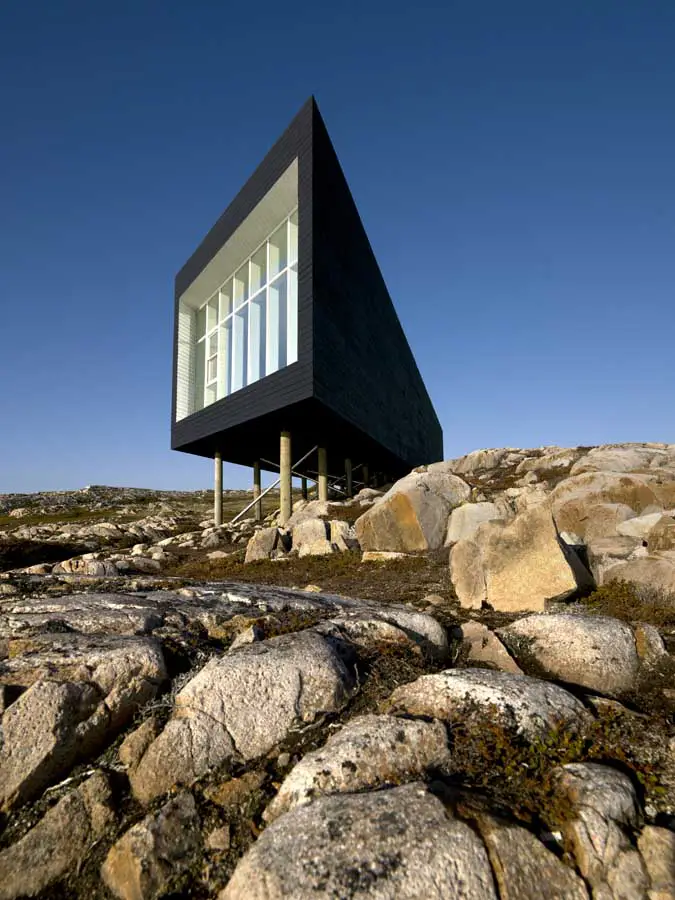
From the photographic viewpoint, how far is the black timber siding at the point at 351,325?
73.3 ft

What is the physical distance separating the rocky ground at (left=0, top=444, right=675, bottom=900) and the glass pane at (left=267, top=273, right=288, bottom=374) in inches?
638

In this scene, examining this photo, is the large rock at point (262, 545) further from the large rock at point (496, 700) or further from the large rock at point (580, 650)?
the large rock at point (496, 700)

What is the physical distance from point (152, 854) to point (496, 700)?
124 inches

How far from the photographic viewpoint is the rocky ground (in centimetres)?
301

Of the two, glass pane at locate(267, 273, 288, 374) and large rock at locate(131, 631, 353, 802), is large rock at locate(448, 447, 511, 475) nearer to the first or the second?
glass pane at locate(267, 273, 288, 374)

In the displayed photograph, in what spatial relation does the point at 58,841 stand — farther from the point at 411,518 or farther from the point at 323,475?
the point at 323,475

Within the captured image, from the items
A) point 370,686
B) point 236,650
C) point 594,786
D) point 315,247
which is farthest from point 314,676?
point 315,247

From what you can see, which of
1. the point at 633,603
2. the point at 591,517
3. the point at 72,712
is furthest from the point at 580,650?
the point at 591,517

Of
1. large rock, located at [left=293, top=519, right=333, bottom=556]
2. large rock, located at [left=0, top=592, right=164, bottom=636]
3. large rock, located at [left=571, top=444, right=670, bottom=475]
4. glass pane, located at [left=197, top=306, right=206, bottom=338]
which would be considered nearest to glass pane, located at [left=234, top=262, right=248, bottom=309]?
glass pane, located at [left=197, top=306, right=206, bottom=338]

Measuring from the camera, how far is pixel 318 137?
22.6 metres

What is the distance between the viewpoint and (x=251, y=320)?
84.8 feet

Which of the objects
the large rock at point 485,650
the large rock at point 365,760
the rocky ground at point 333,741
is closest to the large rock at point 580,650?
the rocky ground at point 333,741

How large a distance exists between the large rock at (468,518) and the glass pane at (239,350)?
14.9 meters

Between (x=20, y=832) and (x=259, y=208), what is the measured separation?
2643 cm
